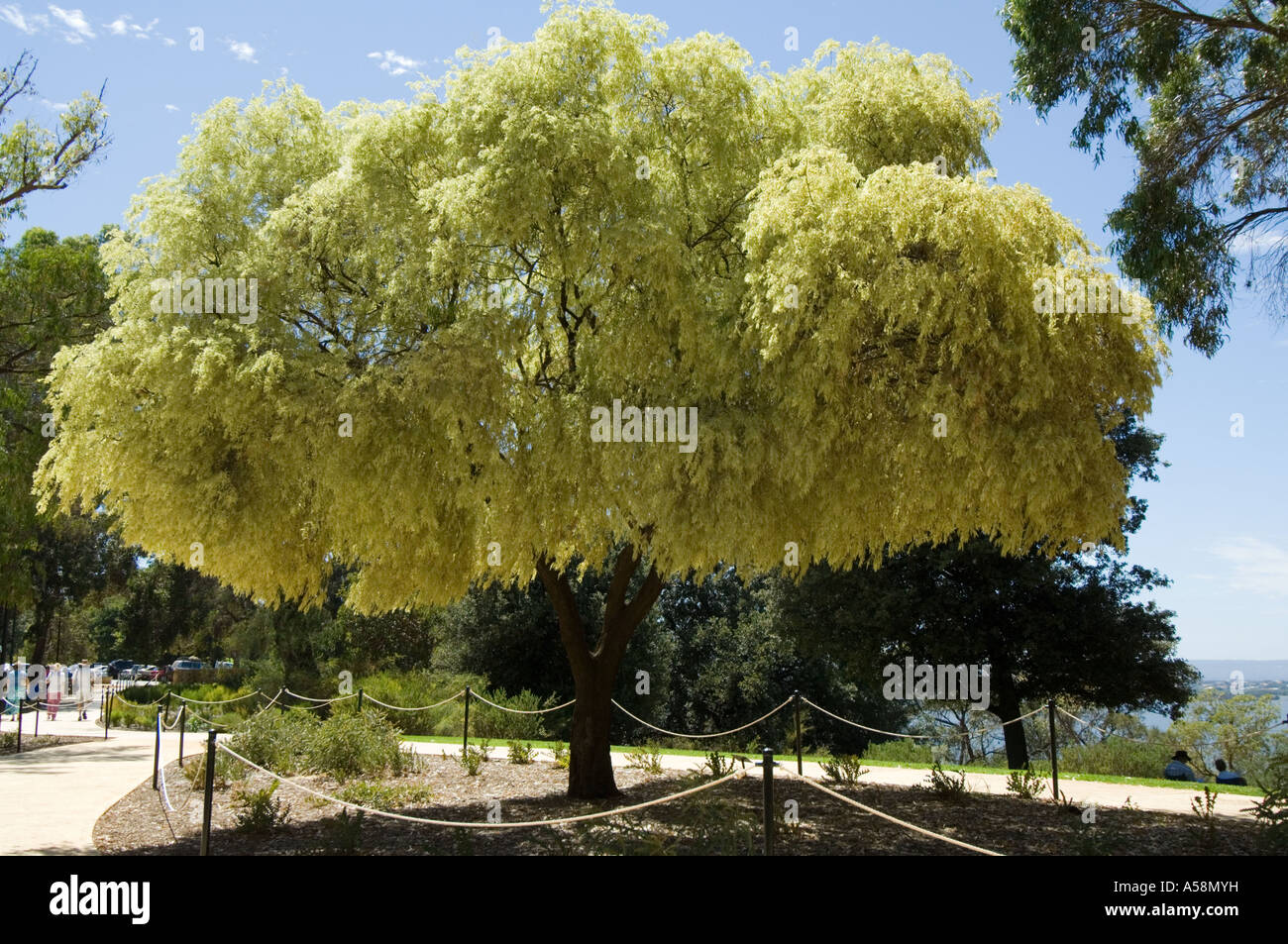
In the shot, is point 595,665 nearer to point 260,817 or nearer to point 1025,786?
point 260,817

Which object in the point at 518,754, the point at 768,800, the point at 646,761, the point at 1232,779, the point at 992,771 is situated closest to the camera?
the point at 768,800

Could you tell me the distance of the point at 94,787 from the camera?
13.9m

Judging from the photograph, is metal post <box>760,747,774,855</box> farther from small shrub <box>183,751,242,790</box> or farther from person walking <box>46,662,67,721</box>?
person walking <box>46,662,67,721</box>

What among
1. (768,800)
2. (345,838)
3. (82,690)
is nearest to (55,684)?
(82,690)

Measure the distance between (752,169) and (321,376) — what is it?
5.50 meters

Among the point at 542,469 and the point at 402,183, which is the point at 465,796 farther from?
the point at 402,183

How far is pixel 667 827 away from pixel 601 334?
547cm

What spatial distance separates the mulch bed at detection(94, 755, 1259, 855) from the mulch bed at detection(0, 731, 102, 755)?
25.2 feet

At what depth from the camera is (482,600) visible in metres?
27.3

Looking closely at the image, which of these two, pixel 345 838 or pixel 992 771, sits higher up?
pixel 345 838

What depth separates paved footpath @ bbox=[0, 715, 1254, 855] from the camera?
1028cm

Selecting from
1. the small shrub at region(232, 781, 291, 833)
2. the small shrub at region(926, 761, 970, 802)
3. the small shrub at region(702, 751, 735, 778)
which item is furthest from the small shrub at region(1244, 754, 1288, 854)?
the small shrub at region(232, 781, 291, 833)
